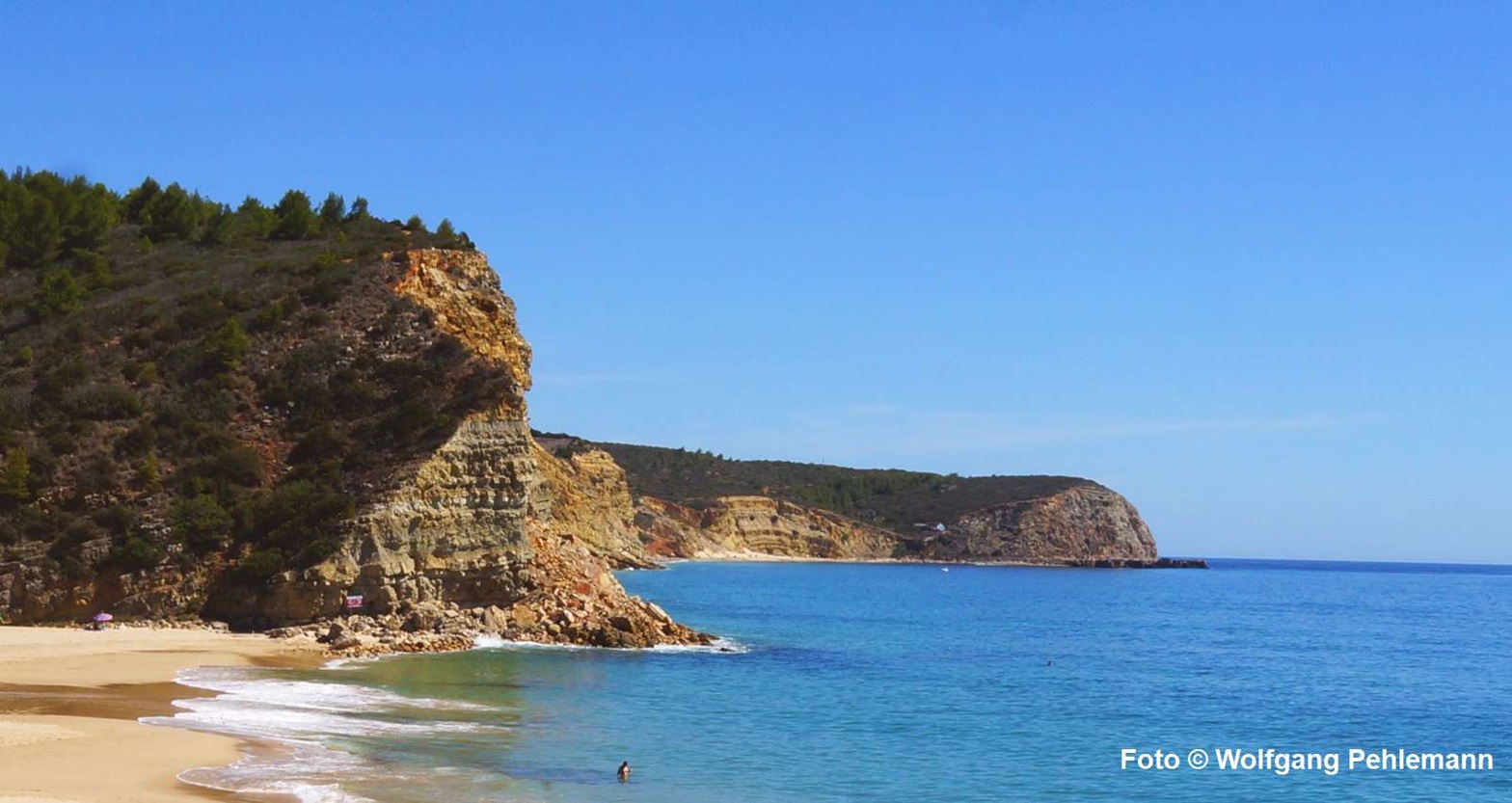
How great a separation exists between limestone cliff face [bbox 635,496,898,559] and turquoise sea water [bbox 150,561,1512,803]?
89095 millimetres

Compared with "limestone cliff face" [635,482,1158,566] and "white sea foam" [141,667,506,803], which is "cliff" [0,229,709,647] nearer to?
"white sea foam" [141,667,506,803]

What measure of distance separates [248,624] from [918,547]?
448ft

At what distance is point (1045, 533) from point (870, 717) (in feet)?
472

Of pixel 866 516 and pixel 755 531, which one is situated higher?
pixel 866 516

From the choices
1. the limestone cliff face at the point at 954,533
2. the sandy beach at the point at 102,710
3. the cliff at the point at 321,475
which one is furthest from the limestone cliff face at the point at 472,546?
the limestone cliff face at the point at 954,533

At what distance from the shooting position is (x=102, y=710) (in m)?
22.2

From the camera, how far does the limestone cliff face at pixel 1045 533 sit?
548ft

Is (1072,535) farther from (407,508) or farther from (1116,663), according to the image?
(407,508)

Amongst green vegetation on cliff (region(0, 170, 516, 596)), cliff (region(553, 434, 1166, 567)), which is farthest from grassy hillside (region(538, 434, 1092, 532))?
green vegetation on cliff (region(0, 170, 516, 596))

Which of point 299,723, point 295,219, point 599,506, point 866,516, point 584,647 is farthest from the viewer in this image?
point 866,516

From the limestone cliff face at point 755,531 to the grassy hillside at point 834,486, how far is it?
4595mm

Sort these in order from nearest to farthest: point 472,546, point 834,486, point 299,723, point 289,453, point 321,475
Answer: point 299,723
point 472,546
point 321,475
point 289,453
point 834,486

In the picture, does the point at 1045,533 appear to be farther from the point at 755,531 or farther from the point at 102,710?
the point at 102,710

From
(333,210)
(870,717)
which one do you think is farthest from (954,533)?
(870,717)
